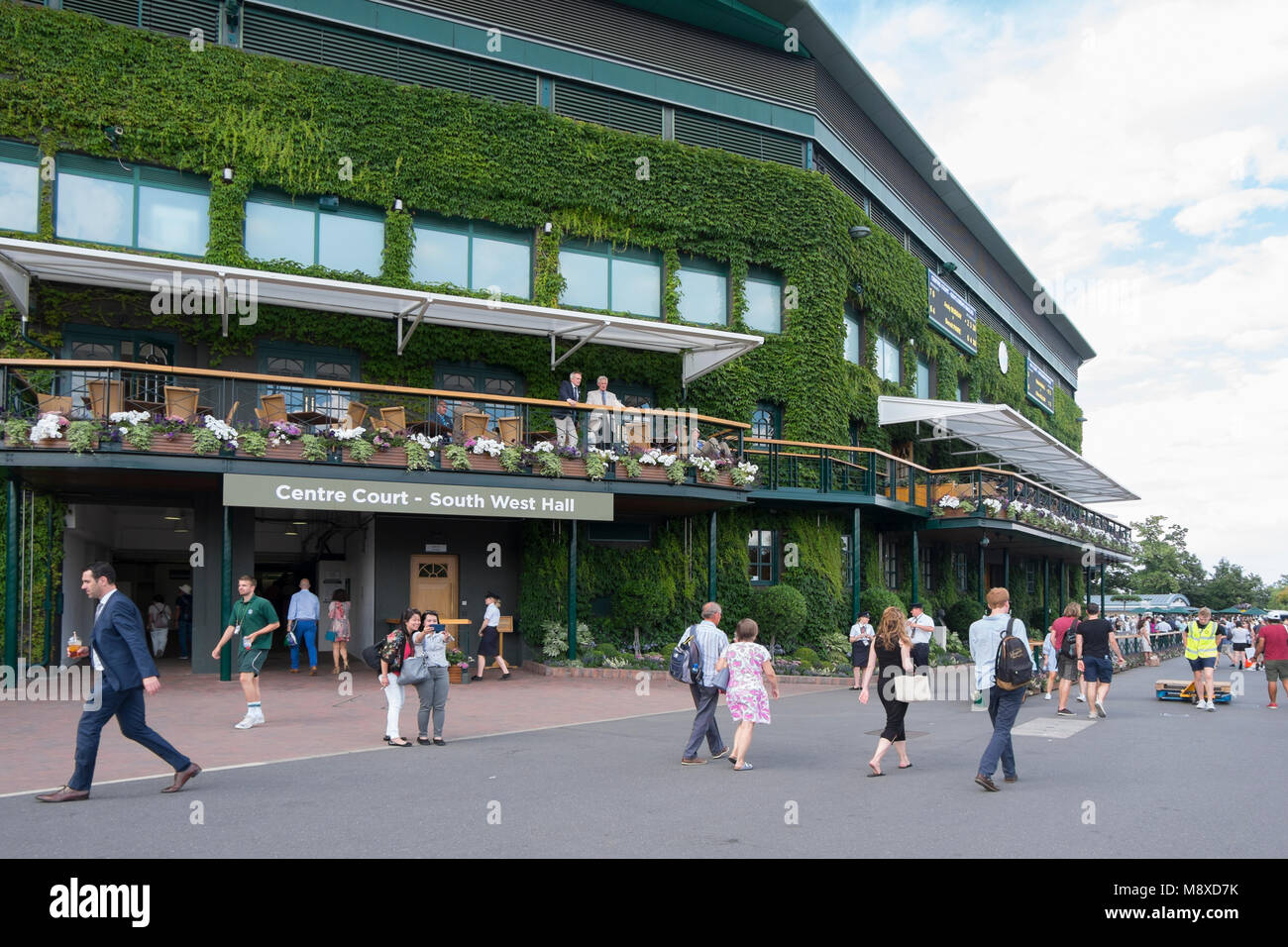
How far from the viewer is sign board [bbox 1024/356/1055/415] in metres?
46.4

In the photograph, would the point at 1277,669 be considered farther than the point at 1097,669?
Yes

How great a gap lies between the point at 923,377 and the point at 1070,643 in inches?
733

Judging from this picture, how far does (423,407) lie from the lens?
1884cm

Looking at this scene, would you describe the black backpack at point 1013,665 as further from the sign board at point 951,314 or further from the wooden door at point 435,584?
the sign board at point 951,314

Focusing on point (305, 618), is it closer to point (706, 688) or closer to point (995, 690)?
point (706, 688)

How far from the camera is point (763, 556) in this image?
83.9 feet

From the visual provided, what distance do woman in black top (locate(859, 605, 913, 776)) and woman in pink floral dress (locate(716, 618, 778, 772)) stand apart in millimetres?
945

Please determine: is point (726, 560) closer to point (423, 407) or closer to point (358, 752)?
point (423, 407)

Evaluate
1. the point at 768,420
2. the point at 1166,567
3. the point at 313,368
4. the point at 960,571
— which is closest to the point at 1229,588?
the point at 1166,567

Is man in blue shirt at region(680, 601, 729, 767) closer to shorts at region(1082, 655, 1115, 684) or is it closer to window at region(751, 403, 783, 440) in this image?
shorts at region(1082, 655, 1115, 684)

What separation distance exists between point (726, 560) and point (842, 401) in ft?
18.5

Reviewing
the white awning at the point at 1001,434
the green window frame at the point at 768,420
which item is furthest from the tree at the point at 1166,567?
the green window frame at the point at 768,420

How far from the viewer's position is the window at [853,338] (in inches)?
1128
